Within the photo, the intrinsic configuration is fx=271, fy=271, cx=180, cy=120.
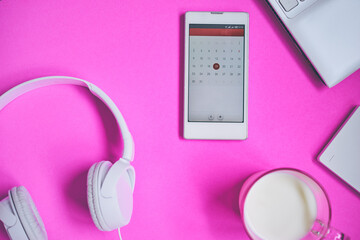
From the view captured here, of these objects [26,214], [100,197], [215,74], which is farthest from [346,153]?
[26,214]

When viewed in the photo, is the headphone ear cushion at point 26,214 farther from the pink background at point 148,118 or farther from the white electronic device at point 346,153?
the white electronic device at point 346,153

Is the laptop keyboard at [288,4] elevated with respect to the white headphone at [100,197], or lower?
elevated

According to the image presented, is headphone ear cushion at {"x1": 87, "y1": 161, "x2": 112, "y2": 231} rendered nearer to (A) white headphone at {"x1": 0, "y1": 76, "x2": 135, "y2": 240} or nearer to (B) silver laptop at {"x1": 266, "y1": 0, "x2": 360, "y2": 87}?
(A) white headphone at {"x1": 0, "y1": 76, "x2": 135, "y2": 240}

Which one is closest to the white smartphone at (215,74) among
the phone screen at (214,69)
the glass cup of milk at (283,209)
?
the phone screen at (214,69)

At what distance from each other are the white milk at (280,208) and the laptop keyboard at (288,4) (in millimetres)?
282

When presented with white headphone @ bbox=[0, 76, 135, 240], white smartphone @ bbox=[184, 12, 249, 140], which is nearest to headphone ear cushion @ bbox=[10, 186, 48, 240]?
white headphone @ bbox=[0, 76, 135, 240]

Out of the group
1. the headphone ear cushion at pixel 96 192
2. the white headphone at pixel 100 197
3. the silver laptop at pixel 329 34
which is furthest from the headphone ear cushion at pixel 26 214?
the silver laptop at pixel 329 34

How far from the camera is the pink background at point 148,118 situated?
0.50 metres

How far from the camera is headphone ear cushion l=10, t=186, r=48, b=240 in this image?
1.39 feet

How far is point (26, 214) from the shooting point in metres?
0.43

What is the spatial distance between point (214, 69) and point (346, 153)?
282 millimetres

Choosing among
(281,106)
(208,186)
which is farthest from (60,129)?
(281,106)

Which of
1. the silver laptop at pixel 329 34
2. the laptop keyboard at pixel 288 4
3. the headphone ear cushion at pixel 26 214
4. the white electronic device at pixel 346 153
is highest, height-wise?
the laptop keyboard at pixel 288 4

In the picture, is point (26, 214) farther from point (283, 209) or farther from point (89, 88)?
point (283, 209)
